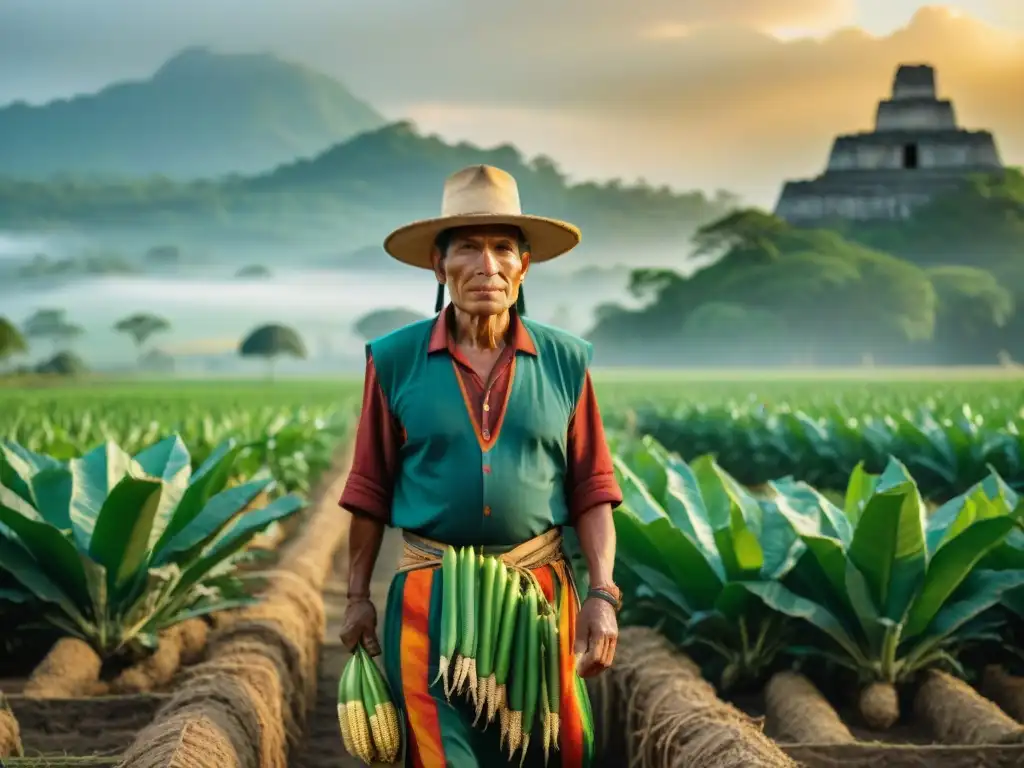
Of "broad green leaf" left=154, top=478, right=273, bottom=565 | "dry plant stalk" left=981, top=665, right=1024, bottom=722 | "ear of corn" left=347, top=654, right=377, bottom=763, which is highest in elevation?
"broad green leaf" left=154, top=478, right=273, bottom=565

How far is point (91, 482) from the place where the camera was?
182 inches

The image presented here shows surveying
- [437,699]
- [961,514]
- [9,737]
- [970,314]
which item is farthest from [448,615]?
[970,314]

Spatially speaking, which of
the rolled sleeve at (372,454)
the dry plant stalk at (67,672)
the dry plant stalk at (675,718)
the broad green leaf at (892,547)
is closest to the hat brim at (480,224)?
the rolled sleeve at (372,454)

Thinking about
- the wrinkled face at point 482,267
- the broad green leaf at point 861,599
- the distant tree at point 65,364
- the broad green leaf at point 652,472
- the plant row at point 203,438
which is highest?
the distant tree at point 65,364

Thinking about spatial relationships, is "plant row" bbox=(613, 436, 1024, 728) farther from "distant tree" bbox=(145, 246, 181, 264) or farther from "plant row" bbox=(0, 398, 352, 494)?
"distant tree" bbox=(145, 246, 181, 264)

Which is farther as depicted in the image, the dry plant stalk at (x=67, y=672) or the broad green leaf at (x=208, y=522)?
the broad green leaf at (x=208, y=522)

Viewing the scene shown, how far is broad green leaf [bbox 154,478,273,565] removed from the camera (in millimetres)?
4469

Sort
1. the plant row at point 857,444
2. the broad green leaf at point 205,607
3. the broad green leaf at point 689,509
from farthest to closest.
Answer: the plant row at point 857,444 → the broad green leaf at point 205,607 → the broad green leaf at point 689,509

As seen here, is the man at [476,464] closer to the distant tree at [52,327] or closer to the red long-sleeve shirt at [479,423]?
the red long-sleeve shirt at [479,423]

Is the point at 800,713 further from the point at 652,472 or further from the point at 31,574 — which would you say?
the point at 31,574

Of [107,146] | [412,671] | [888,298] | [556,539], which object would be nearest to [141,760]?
[412,671]

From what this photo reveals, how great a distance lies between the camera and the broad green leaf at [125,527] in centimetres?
416

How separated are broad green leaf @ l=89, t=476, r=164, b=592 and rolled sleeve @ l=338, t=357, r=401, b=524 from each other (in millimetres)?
1466

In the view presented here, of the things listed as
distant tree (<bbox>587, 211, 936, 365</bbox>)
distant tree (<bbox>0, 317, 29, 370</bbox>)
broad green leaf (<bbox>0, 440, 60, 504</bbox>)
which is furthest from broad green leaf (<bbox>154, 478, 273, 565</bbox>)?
distant tree (<bbox>587, 211, 936, 365</bbox>)
